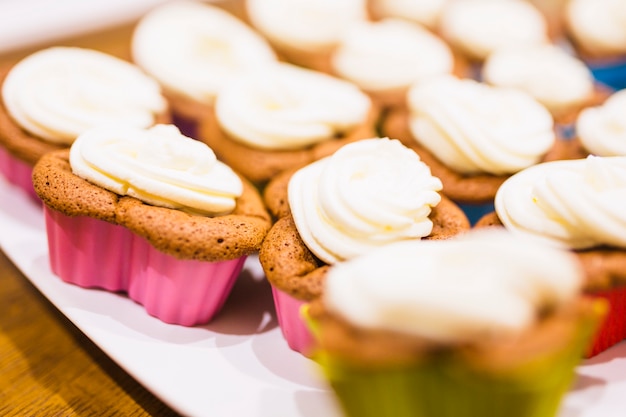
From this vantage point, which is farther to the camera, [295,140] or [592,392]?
[295,140]

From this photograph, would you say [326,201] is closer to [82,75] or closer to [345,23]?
[82,75]

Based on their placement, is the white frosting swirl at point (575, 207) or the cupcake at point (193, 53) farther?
the cupcake at point (193, 53)

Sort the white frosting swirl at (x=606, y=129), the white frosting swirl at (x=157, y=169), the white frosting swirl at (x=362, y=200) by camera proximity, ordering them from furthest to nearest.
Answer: the white frosting swirl at (x=606, y=129) < the white frosting swirl at (x=157, y=169) < the white frosting swirl at (x=362, y=200)

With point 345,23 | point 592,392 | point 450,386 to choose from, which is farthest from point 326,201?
point 345,23

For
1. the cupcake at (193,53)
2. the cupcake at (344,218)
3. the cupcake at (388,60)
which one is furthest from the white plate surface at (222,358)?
the cupcake at (388,60)

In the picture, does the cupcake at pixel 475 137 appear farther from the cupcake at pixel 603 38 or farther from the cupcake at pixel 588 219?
the cupcake at pixel 603 38

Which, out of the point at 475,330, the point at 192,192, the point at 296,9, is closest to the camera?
the point at 475,330

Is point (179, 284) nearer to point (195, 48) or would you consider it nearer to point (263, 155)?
point (263, 155)
